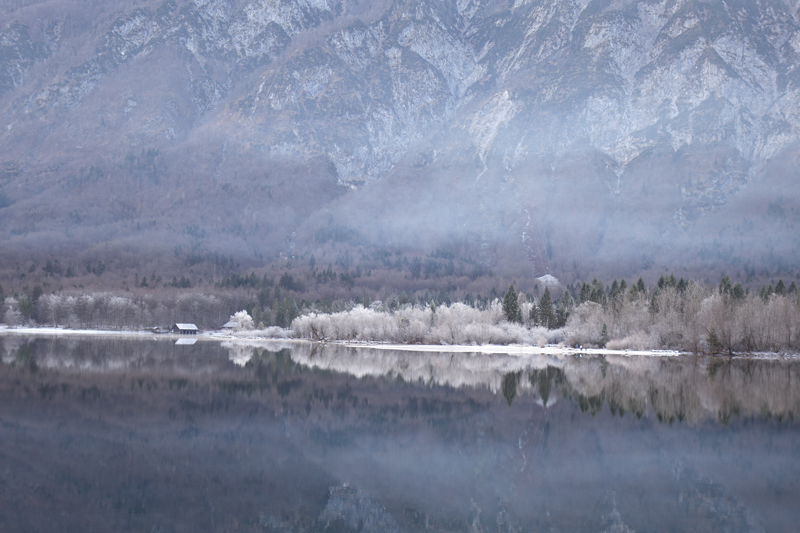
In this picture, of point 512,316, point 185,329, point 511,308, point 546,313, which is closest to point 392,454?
point 511,308

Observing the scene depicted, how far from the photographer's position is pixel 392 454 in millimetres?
28547

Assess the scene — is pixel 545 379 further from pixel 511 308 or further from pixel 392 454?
pixel 511 308

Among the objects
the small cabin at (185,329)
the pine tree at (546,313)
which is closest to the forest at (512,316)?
the pine tree at (546,313)

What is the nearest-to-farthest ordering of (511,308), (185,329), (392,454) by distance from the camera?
(392,454) < (511,308) < (185,329)

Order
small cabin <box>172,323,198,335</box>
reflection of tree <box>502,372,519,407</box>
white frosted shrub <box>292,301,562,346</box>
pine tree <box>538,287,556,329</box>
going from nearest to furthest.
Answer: reflection of tree <box>502,372,519,407</box>, white frosted shrub <box>292,301,562,346</box>, pine tree <box>538,287,556,329</box>, small cabin <box>172,323,198,335</box>

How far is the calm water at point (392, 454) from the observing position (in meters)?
19.9

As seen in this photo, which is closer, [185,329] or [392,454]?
[392,454]

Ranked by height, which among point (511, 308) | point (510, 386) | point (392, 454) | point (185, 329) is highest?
point (511, 308)

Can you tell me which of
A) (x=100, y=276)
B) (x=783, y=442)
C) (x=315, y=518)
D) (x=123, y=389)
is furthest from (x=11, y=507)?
(x=100, y=276)

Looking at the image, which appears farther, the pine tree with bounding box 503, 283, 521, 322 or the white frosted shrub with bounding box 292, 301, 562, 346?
the pine tree with bounding box 503, 283, 521, 322

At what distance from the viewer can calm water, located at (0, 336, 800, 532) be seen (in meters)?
19.9

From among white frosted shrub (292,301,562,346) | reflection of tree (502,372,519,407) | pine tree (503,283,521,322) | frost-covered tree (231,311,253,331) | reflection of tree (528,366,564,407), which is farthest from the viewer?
frost-covered tree (231,311,253,331)

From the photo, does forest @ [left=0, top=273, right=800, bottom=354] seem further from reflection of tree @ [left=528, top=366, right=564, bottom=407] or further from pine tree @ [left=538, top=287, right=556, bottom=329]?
reflection of tree @ [left=528, top=366, right=564, bottom=407]

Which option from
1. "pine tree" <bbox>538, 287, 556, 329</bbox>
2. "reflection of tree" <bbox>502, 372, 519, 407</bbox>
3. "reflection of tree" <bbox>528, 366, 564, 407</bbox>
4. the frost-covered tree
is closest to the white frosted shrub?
"pine tree" <bbox>538, 287, 556, 329</bbox>
